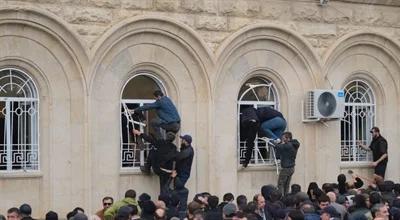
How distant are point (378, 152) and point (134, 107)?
5703 millimetres

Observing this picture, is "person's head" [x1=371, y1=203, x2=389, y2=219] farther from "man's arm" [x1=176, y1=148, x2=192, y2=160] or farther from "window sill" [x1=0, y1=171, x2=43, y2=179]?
"window sill" [x1=0, y1=171, x2=43, y2=179]

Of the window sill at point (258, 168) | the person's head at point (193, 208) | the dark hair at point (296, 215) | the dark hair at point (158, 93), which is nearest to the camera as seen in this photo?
the dark hair at point (296, 215)

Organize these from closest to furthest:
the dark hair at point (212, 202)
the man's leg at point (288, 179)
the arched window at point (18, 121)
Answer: the dark hair at point (212, 202), the arched window at point (18, 121), the man's leg at point (288, 179)

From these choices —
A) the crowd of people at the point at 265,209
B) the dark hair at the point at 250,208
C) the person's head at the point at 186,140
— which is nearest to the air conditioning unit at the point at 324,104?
the person's head at the point at 186,140

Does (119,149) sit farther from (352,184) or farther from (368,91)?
(368,91)

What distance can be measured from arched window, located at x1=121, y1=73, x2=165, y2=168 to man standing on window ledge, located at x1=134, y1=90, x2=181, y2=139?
354 mm

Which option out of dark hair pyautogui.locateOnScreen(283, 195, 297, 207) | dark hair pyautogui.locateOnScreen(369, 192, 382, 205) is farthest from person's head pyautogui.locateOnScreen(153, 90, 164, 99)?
dark hair pyautogui.locateOnScreen(369, 192, 382, 205)

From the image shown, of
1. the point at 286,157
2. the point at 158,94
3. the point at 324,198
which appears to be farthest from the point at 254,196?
the point at 286,157

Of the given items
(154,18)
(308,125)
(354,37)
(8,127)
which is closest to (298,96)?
(308,125)

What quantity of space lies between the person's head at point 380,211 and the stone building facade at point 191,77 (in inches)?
245

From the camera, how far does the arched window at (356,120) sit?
2131cm

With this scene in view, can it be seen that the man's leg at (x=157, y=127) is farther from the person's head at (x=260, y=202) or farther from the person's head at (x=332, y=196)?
the person's head at (x=332, y=196)

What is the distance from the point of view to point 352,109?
21.4 m

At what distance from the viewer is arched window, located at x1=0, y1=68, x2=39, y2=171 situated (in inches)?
685
